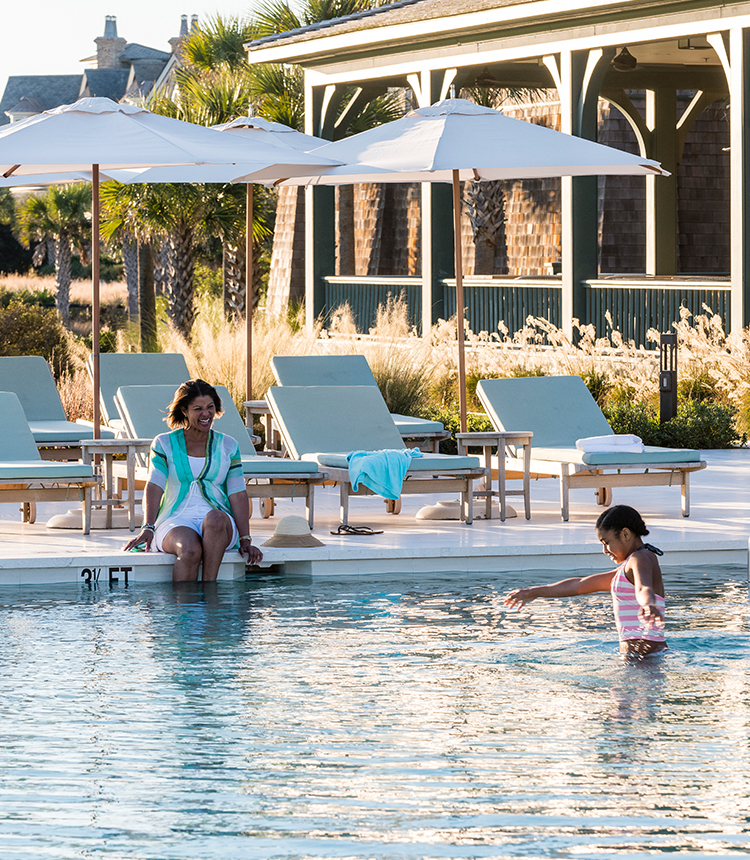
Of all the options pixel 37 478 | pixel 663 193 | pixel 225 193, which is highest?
pixel 225 193

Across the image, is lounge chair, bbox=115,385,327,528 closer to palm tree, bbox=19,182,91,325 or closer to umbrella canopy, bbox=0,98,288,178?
umbrella canopy, bbox=0,98,288,178

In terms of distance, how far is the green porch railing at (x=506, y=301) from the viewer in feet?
59.4

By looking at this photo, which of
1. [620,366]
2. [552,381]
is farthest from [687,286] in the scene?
[552,381]

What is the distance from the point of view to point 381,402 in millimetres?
10711

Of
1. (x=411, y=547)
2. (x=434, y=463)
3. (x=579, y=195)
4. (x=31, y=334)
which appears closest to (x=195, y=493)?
(x=411, y=547)

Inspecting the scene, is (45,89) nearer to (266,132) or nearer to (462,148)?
(266,132)

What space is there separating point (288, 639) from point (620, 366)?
31.4 feet

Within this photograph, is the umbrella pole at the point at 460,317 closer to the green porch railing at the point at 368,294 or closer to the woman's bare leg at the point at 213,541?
the woman's bare leg at the point at 213,541

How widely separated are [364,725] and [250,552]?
2746mm

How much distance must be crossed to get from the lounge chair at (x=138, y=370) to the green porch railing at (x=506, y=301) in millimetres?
6353

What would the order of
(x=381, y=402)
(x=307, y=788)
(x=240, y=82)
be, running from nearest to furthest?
(x=307, y=788)
(x=381, y=402)
(x=240, y=82)

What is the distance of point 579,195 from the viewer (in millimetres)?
17141

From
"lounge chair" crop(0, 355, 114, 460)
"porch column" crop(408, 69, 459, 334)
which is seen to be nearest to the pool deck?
"lounge chair" crop(0, 355, 114, 460)

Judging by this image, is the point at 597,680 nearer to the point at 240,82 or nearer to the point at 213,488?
the point at 213,488
